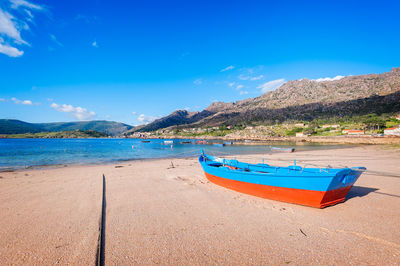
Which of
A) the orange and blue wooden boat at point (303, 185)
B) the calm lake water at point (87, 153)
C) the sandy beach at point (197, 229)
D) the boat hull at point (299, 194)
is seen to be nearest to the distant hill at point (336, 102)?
the calm lake water at point (87, 153)

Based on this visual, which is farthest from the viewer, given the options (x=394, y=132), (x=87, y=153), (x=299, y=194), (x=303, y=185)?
(x=394, y=132)

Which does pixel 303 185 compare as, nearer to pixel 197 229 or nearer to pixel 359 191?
pixel 197 229

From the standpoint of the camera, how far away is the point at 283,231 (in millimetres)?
6051

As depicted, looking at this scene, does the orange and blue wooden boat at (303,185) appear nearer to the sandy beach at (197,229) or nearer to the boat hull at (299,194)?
the boat hull at (299,194)

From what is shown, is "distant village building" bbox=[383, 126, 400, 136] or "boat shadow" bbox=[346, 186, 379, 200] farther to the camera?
"distant village building" bbox=[383, 126, 400, 136]

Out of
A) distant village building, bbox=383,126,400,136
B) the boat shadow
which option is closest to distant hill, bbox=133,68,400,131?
distant village building, bbox=383,126,400,136

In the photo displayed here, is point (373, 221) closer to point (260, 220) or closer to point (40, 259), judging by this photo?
point (260, 220)

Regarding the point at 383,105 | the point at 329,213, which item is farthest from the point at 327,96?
the point at 329,213

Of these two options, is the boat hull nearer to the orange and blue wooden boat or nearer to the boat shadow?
the orange and blue wooden boat

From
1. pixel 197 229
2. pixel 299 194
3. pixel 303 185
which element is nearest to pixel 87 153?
pixel 197 229

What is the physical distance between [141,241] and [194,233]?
5.61 ft

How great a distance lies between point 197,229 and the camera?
20.6 feet

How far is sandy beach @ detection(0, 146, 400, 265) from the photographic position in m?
4.80

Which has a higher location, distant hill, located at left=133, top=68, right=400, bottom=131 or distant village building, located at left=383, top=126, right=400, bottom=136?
distant hill, located at left=133, top=68, right=400, bottom=131
